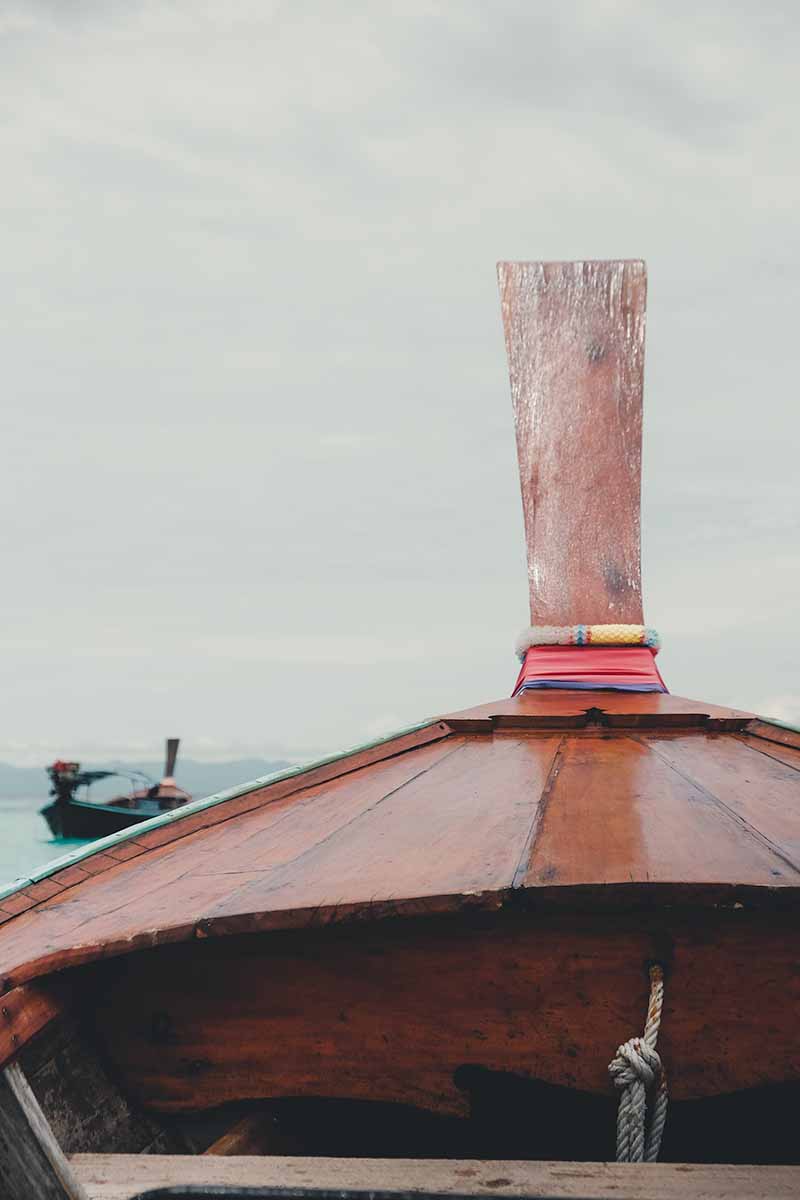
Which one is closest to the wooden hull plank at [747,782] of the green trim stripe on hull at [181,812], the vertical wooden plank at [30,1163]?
the green trim stripe on hull at [181,812]

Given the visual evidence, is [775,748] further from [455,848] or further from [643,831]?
[455,848]

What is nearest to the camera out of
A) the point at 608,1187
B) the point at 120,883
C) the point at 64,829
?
the point at 608,1187

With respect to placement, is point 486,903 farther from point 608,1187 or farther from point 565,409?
point 565,409

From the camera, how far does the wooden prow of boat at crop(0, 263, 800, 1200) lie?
109 cm

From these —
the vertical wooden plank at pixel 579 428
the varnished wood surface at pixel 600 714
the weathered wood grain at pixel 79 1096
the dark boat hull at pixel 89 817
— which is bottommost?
the dark boat hull at pixel 89 817

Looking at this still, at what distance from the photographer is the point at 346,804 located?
166 cm

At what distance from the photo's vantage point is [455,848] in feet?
4.12

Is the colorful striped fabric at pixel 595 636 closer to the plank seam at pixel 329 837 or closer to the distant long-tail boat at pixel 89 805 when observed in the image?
the plank seam at pixel 329 837

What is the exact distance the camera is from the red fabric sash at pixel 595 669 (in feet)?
7.68

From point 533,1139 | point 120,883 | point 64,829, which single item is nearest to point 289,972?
point 120,883

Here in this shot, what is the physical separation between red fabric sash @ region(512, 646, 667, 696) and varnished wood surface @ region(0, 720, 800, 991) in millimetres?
422

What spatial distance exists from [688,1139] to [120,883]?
89 centimetres

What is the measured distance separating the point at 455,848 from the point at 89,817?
2351 centimetres

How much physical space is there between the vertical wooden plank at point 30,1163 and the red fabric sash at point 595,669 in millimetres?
A: 1620
